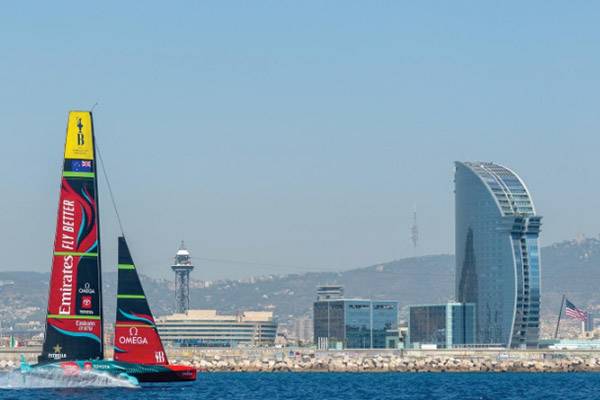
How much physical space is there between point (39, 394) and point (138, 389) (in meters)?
5.14

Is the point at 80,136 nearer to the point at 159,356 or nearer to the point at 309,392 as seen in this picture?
the point at 159,356

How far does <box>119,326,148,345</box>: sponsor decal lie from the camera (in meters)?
86.8

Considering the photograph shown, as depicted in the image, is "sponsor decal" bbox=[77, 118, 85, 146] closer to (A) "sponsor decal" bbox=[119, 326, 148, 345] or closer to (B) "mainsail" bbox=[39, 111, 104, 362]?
(B) "mainsail" bbox=[39, 111, 104, 362]

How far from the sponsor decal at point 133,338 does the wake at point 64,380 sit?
6.65 meters

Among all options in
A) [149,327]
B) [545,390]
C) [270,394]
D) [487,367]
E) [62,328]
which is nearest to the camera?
[62,328]

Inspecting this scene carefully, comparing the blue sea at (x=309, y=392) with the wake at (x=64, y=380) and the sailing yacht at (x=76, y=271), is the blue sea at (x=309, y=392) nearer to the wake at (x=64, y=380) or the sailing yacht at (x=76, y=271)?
the wake at (x=64, y=380)

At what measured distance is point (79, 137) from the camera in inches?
3083

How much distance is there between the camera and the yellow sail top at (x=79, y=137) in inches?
3071

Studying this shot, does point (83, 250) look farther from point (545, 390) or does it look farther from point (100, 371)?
point (545, 390)

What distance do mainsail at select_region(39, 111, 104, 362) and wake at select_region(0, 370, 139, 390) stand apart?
3.22ft

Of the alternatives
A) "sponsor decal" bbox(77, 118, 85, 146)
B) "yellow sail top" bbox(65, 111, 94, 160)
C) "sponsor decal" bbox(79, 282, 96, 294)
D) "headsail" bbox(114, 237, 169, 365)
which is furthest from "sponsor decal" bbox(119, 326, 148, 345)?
"sponsor decal" bbox(77, 118, 85, 146)

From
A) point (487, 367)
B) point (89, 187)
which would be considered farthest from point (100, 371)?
point (487, 367)

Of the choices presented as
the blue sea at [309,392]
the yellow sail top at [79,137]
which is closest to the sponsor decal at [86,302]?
the blue sea at [309,392]

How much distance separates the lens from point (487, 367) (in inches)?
7849
